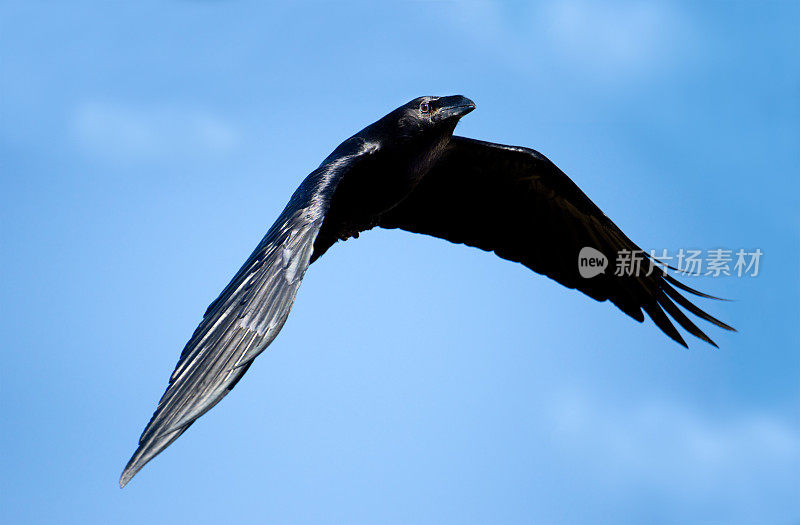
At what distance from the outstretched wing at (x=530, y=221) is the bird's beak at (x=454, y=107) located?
590 mm

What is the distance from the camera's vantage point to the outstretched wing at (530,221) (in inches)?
279

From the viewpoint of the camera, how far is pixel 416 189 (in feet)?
23.5

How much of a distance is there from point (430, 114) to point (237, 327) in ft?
9.54

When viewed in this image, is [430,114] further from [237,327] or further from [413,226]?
[237,327]

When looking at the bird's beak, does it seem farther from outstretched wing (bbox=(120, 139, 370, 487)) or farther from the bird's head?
outstretched wing (bbox=(120, 139, 370, 487))

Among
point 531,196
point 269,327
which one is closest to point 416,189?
point 531,196

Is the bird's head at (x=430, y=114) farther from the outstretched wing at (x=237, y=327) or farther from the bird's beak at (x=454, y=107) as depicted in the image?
the outstretched wing at (x=237, y=327)

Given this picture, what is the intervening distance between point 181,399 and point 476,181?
3.99 meters

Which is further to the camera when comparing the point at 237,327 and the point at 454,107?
the point at 454,107

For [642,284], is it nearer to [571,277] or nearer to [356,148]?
[571,277]

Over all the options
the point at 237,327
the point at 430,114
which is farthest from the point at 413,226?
the point at 237,327

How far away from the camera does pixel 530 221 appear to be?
729cm

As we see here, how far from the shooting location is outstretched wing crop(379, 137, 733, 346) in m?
7.09

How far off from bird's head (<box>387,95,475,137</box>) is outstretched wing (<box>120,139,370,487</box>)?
1550 mm
